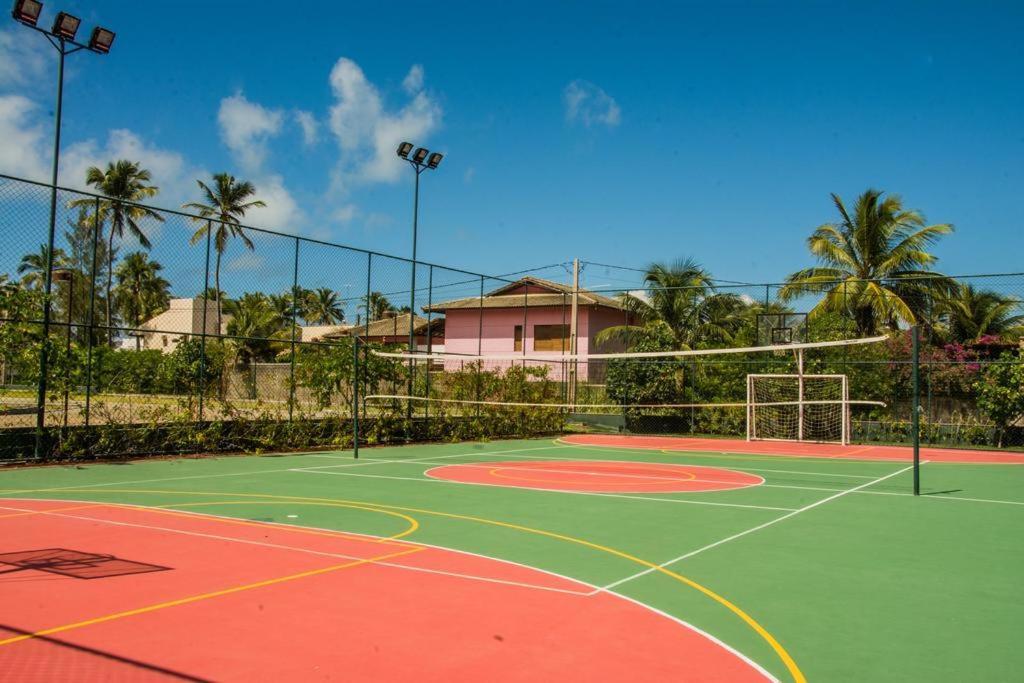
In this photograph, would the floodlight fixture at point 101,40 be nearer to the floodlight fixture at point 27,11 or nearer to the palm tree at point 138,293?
the floodlight fixture at point 27,11

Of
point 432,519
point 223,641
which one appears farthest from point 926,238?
point 223,641

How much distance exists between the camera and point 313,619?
16.3 ft

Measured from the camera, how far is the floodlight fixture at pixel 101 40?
47.0 ft

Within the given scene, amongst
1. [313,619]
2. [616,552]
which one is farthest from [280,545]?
[616,552]

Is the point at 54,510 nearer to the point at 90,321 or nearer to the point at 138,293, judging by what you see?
the point at 90,321

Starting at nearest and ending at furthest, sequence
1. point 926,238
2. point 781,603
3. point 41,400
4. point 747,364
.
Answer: point 781,603, point 41,400, point 747,364, point 926,238

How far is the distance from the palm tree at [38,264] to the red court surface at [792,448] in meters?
13.7

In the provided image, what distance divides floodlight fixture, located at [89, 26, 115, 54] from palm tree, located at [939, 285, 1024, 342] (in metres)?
27.4

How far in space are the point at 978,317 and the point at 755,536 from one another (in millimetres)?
26859

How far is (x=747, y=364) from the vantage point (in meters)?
24.8

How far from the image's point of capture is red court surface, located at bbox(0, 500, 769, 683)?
4.12m

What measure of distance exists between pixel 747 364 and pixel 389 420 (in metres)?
11.4

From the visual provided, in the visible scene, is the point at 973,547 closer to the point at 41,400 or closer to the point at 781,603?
the point at 781,603

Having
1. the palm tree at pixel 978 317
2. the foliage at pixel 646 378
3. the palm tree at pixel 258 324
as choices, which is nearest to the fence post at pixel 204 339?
the foliage at pixel 646 378
